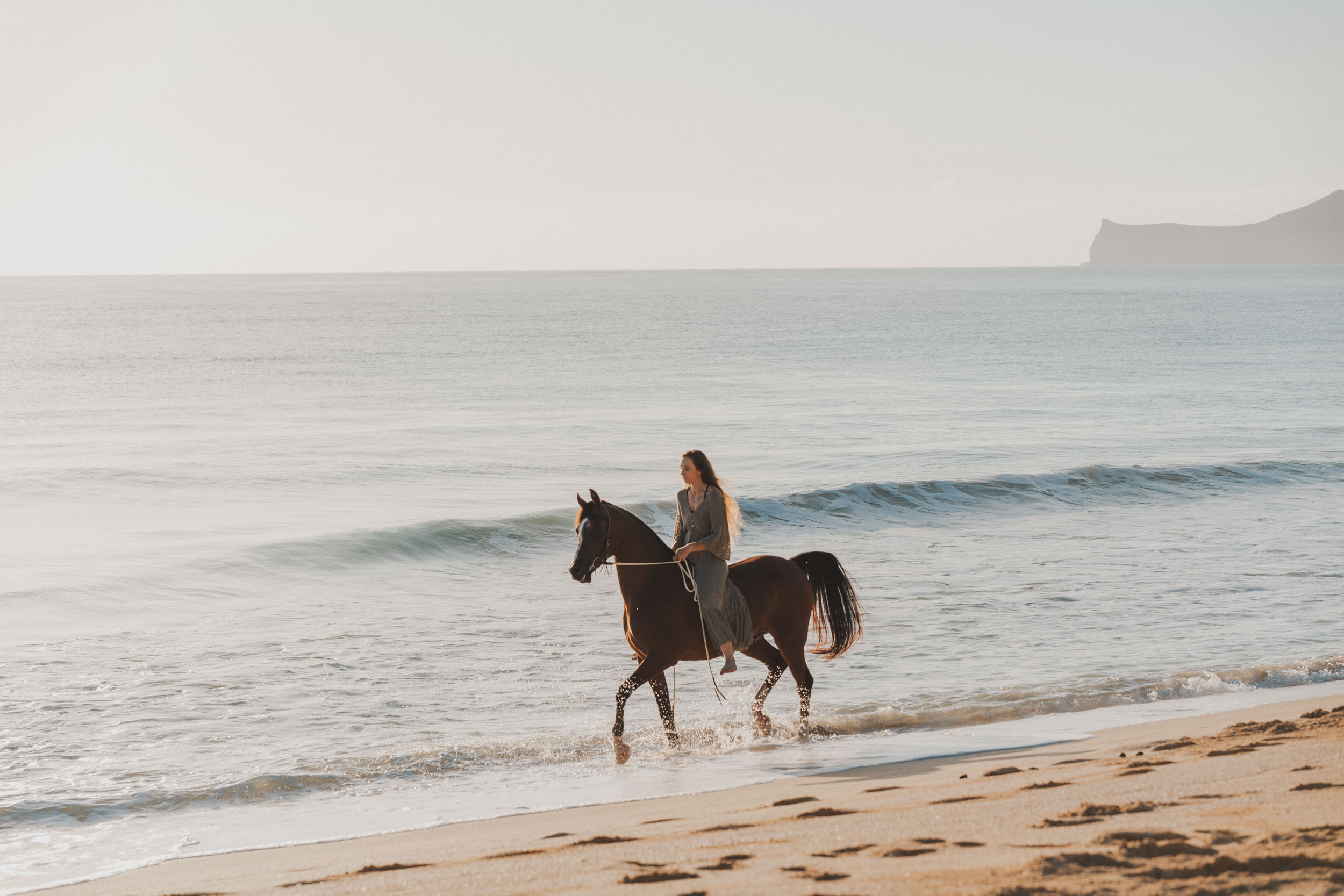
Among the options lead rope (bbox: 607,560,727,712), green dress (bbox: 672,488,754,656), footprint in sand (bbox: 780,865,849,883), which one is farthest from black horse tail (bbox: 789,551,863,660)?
footprint in sand (bbox: 780,865,849,883)

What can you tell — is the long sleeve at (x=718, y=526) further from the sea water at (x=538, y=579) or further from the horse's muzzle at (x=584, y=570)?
the sea water at (x=538, y=579)

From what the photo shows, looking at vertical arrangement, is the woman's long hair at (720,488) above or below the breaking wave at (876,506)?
above

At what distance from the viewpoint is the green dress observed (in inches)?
343

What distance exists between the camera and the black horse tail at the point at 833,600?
385 inches

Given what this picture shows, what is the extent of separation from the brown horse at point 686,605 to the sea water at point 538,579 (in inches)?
19.4

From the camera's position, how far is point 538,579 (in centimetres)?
1656

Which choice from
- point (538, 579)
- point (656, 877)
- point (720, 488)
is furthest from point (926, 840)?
point (538, 579)

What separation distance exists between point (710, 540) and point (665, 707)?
1.47 metres

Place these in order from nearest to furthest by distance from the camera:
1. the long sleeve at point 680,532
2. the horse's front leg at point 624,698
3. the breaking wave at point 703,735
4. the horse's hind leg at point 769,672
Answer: the breaking wave at point 703,735
the horse's front leg at point 624,698
the long sleeve at point 680,532
the horse's hind leg at point 769,672

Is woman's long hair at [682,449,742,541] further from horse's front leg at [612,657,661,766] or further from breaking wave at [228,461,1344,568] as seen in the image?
breaking wave at [228,461,1344,568]

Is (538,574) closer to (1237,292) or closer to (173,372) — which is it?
(173,372)

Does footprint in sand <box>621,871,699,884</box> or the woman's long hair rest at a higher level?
the woman's long hair

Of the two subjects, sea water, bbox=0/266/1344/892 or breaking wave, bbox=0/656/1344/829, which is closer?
breaking wave, bbox=0/656/1344/829

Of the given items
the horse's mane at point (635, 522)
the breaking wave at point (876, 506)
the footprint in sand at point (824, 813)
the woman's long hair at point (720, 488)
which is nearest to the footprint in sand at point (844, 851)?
the footprint in sand at point (824, 813)
